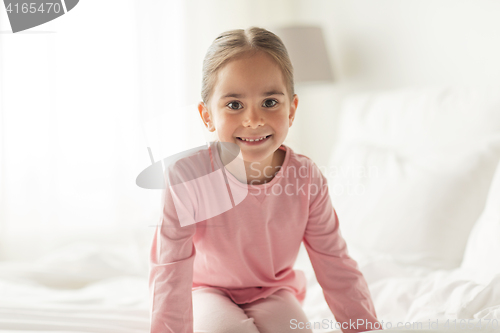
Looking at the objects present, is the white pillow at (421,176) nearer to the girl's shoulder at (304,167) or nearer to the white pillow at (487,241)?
the white pillow at (487,241)

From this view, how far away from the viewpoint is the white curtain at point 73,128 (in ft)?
4.04

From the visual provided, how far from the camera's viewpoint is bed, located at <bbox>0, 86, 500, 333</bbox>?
2.53ft

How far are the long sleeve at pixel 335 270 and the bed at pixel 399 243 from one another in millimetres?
59

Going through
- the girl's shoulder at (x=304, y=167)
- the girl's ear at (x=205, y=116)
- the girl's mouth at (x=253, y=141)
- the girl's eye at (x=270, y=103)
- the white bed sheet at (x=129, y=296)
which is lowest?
the white bed sheet at (x=129, y=296)

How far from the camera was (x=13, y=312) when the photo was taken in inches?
29.4

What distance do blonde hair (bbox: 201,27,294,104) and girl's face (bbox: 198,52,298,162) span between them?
0.01 metres

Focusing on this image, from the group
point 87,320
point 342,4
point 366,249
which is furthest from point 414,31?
point 87,320

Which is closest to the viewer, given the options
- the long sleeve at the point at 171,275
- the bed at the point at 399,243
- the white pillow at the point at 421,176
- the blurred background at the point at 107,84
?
the long sleeve at the point at 171,275

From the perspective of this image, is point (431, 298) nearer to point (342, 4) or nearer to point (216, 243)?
point (216, 243)

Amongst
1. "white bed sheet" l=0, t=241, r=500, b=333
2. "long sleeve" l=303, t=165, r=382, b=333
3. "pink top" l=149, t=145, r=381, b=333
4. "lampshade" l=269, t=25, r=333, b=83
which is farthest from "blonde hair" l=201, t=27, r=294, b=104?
"lampshade" l=269, t=25, r=333, b=83

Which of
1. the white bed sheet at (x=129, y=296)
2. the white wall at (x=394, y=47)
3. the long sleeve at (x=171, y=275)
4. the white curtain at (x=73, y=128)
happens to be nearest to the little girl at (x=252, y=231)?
the long sleeve at (x=171, y=275)

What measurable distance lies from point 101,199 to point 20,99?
38 cm

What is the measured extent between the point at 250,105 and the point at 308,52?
3.88ft

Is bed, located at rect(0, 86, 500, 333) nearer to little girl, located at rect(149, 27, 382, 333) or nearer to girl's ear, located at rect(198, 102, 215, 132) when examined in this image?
little girl, located at rect(149, 27, 382, 333)
